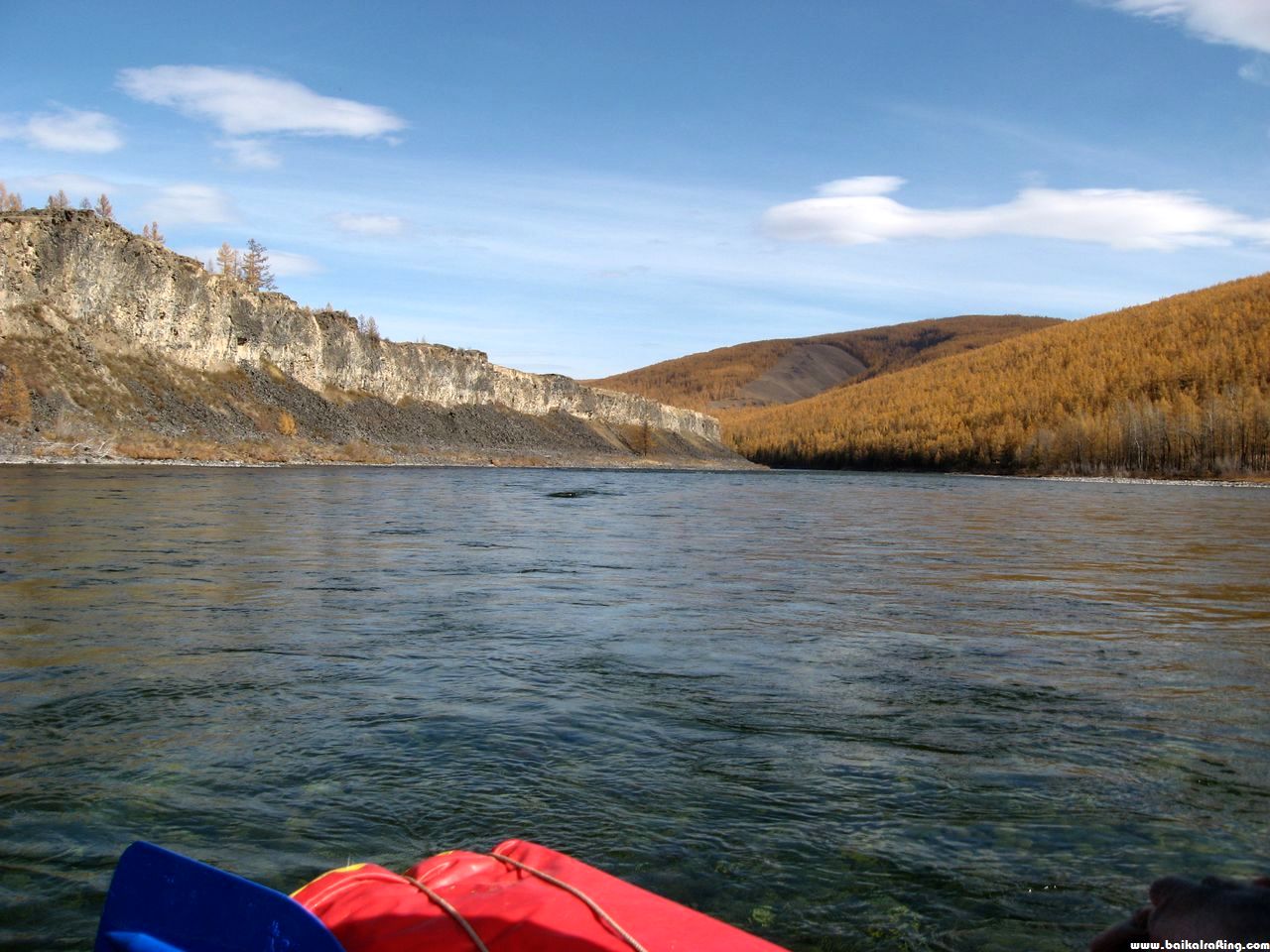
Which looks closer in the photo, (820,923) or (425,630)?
(820,923)

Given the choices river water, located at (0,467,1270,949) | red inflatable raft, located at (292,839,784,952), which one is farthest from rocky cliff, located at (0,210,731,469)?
red inflatable raft, located at (292,839,784,952)

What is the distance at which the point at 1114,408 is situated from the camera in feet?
449

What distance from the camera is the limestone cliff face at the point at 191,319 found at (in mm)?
74500

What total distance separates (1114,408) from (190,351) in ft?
418

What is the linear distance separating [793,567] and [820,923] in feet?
48.2

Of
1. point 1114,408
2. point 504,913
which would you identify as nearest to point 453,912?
point 504,913

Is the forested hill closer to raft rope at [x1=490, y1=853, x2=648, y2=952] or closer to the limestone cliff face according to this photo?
the limestone cliff face

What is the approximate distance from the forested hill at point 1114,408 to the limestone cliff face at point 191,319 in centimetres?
7915

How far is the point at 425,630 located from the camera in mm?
11578

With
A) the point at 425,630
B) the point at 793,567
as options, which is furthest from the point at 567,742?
the point at 793,567

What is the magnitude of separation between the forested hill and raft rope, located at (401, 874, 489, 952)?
415 feet

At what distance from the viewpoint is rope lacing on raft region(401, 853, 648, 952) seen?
10.2ft

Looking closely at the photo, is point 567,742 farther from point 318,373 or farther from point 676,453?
point 676,453

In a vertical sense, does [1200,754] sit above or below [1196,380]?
below
